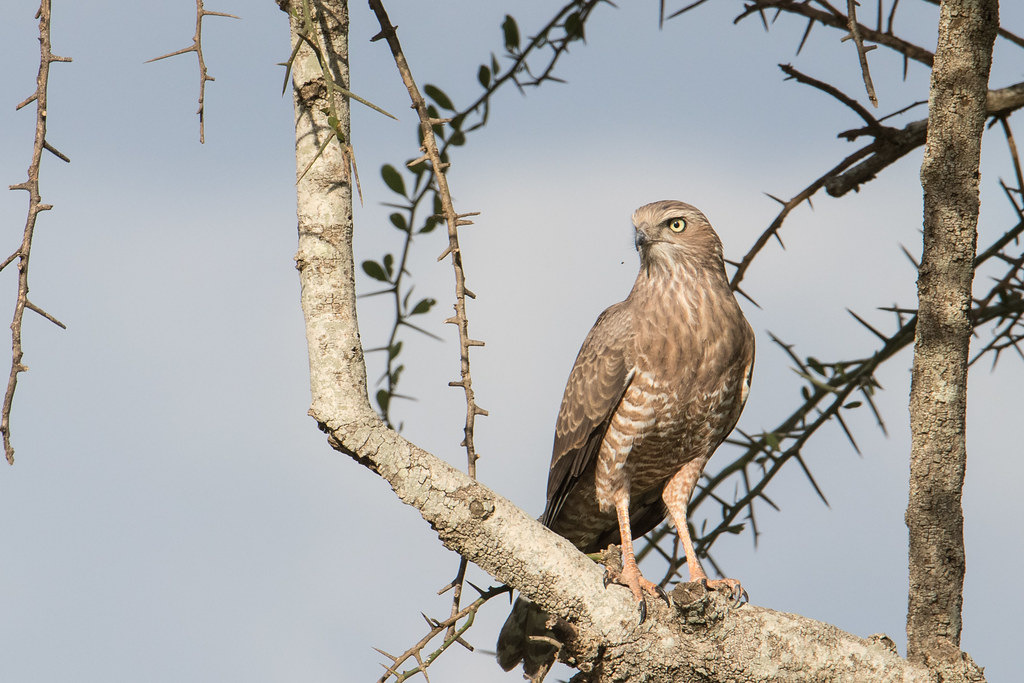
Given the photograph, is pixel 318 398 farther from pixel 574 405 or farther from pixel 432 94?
pixel 574 405

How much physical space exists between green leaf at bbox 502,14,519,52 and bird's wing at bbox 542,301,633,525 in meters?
1.54

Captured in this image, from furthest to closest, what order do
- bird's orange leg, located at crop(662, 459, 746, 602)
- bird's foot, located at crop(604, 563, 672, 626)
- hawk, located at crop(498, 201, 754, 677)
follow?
bird's orange leg, located at crop(662, 459, 746, 602)
hawk, located at crop(498, 201, 754, 677)
bird's foot, located at crop(604, 563, 672, 626)

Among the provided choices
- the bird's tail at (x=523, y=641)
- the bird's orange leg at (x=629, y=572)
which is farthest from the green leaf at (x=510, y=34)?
the bird's tail at (x=523, y=641)

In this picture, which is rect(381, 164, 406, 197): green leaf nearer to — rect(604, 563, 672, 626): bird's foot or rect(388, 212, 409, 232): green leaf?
rect(388, 212, 409, 232): green leaf

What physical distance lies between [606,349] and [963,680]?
92.0 inches

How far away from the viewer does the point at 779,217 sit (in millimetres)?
4582

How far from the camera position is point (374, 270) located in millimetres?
4117

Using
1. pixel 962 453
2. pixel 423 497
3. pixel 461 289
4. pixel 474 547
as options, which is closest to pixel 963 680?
pixel 962 453

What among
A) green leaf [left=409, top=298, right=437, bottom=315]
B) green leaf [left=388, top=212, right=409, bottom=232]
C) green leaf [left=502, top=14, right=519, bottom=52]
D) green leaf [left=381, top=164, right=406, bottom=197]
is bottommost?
green leaf [left=409, top=298, right=437, bottom=315]

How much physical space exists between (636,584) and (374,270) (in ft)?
5.37

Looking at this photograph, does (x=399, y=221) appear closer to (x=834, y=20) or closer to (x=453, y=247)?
(x=453, y=247)

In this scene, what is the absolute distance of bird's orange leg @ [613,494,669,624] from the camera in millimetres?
3581

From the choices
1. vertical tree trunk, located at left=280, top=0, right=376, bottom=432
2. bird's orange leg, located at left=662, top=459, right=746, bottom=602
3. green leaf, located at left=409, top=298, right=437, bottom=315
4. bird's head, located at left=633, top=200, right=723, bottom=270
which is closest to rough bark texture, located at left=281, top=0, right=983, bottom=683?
vertical tree trunk, located at left=280, top=0, right=376, bottom=432

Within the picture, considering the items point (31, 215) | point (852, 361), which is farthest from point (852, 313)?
point (31, 215)
